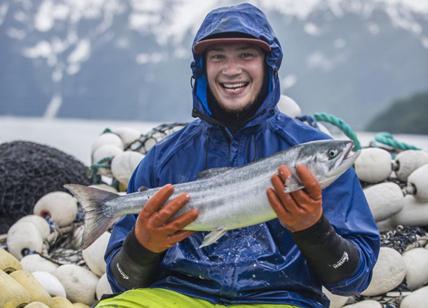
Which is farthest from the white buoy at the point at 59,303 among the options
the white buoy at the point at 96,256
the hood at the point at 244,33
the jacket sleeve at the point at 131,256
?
the hood at the point at 244,33

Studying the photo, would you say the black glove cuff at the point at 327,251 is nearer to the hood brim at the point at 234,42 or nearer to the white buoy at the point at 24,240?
the hood brim at the point at 234,42

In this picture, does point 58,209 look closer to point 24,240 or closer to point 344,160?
point 24,240

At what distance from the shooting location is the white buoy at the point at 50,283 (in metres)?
5.09

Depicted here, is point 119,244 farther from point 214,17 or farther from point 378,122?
point 378,122

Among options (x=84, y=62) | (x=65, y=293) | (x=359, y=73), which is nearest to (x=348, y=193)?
(x=65, y=293)

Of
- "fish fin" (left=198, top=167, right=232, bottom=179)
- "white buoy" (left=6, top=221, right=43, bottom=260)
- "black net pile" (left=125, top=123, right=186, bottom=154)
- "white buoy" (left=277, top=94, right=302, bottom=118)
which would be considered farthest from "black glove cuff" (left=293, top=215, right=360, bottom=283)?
"black net pile" (left=125, top=123, right=186, bottom=154)

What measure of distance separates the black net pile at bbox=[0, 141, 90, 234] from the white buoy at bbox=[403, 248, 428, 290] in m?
3.56

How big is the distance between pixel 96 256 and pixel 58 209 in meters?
1.11

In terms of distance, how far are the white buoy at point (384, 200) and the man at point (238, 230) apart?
1.93m

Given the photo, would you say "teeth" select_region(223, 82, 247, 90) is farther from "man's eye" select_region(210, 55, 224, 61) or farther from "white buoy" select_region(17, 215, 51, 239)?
"white buoy" select_region(17, 215, 51, 239)

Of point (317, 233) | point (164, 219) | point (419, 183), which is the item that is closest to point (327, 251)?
point (317, 233)

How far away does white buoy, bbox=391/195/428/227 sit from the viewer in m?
5.77

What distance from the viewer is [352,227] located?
357cm

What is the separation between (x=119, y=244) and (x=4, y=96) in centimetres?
14537
